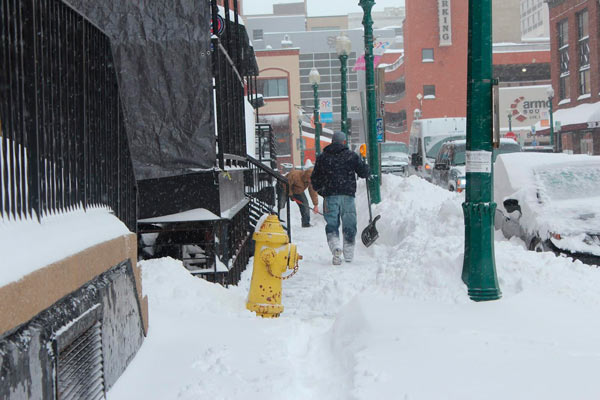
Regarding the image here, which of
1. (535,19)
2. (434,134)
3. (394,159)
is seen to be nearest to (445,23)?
(394,159)

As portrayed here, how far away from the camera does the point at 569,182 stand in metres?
9.34

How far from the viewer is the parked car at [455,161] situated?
19594 millimetres

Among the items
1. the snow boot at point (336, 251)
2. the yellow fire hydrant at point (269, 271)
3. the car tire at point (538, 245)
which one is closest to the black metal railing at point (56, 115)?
the yellow fire hydrant at point (269, 271)

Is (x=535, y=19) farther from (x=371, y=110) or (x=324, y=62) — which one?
(x=371, y=110)

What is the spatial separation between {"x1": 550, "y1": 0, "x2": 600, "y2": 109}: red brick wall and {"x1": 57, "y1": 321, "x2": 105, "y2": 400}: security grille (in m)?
44.8

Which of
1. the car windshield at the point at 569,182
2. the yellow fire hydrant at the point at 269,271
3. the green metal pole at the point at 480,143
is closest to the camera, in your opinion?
the green metal pole at the point at 480,143

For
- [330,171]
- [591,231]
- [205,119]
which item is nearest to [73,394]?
[205,119]

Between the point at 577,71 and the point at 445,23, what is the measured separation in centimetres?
2518

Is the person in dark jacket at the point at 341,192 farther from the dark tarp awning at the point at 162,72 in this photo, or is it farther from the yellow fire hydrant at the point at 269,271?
the yellow fire hydrant at the point at 269,271

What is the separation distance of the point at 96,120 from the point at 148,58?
3.81 metres

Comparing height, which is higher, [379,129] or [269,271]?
[379,129]

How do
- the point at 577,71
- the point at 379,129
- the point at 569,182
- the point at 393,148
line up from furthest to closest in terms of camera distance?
the point at 577,71
the point at 393,148
the point at 379,129
the point at 569,182

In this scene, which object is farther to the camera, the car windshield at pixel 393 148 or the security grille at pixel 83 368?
the car windshield at pixel 393 148

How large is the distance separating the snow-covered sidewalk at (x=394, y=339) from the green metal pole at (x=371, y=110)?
335 inches
